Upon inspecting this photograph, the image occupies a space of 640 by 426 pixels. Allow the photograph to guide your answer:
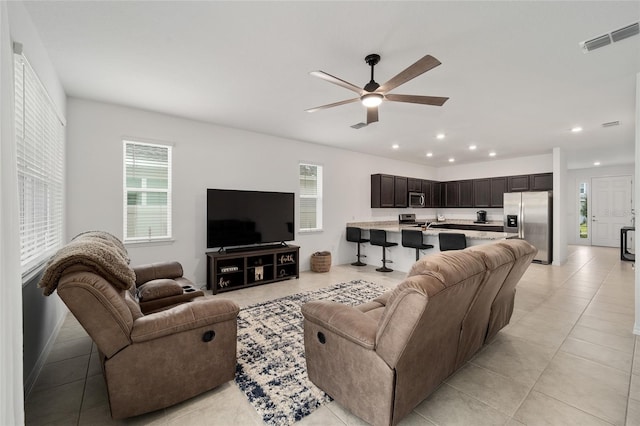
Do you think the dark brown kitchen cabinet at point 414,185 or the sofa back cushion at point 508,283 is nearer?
the sofa back cushion at point 508,283

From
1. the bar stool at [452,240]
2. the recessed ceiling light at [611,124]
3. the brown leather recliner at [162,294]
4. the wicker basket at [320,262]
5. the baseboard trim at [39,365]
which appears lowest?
the baseboard trim at [39,365]

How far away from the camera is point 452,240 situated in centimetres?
475

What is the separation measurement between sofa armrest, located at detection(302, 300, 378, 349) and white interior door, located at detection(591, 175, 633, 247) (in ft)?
37.2

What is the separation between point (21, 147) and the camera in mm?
2109

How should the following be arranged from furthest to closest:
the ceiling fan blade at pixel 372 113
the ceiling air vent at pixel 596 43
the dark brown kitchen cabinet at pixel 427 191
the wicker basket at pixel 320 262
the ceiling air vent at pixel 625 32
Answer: the dark brown kitchen cabinet at pixel 427 191 < the wicker basket at pixel 320 262 < the ceiling fan blade at pixel 372 113 < the ceiling air vent at pixel 596 43 < the ceiling air vent at pixel 625 32

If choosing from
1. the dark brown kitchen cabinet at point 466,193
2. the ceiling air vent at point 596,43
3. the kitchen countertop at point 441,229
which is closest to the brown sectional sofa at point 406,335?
the ceiling air vent at point 596,43

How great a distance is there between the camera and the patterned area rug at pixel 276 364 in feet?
6.25

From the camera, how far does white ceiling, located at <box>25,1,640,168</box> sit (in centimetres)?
206

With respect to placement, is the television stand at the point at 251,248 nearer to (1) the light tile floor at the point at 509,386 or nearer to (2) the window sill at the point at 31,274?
(1) the light tile floor at the point at 509,386

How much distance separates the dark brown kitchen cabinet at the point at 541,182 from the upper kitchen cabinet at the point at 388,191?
3.04 meters

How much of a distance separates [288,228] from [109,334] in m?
3.83

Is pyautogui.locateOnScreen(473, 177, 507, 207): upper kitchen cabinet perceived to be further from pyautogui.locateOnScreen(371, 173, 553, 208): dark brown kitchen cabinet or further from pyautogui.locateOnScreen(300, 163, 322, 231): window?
pyautogui.locateOnScreen(300, 163, 322, 231): window

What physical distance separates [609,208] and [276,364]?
11743 mm

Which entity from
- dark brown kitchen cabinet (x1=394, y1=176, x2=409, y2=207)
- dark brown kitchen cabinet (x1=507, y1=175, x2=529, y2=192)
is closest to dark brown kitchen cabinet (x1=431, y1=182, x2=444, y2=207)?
dark brown kitchen cabinet (x1=394, y1=176, x2=409, y2=207)
